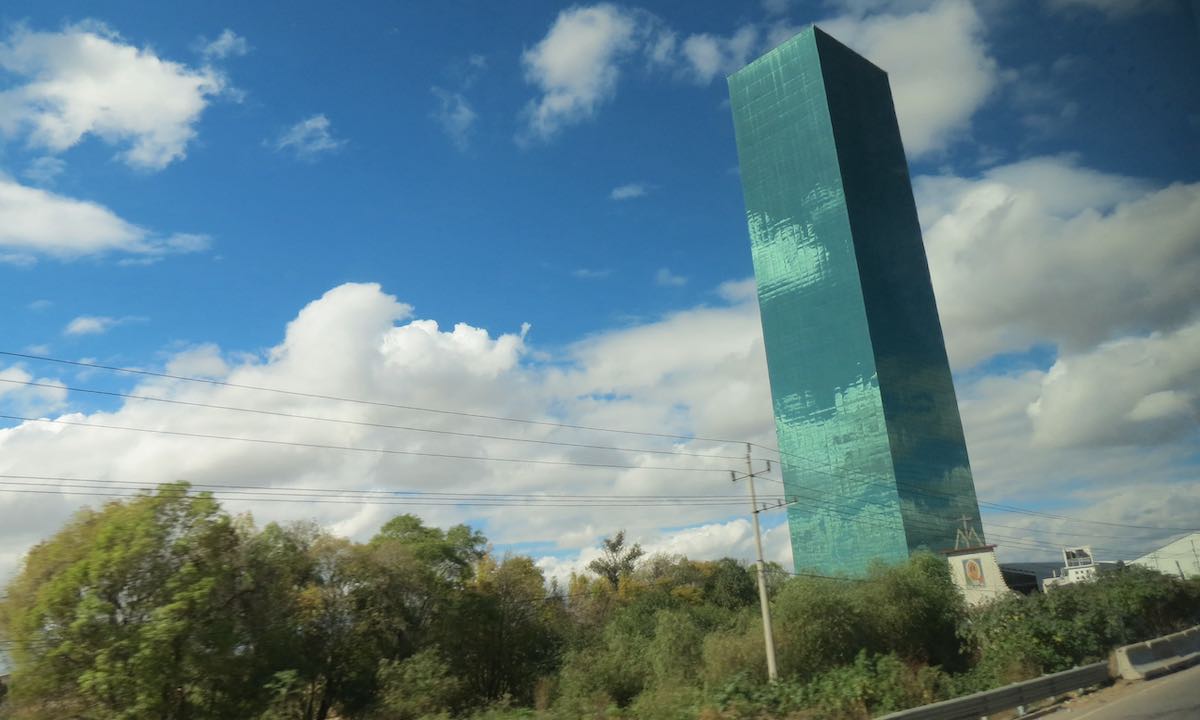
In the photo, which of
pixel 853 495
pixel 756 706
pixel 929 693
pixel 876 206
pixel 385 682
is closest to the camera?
pixel 756 706

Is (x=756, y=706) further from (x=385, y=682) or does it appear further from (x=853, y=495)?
(x=853, y=495)

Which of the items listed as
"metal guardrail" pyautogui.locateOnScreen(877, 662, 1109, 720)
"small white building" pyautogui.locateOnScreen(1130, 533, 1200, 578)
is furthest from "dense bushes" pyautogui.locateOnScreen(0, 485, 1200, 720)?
"small white building" pyautogui.locateOnScreen(1130, 533, 1200, 578)

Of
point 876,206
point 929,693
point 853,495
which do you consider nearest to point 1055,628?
point 929,693

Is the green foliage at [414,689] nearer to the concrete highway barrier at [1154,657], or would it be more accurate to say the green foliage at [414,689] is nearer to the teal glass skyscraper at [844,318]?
the concrete highway barrier at [1154,657]

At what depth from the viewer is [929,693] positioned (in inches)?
1030

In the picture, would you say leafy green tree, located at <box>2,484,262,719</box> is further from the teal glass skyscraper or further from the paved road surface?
the teal glass skyscraper

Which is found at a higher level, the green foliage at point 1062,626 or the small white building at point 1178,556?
the small white building at point 1178,556

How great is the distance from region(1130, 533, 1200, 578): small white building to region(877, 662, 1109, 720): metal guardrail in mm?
116646

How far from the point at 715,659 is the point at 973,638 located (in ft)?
42.7

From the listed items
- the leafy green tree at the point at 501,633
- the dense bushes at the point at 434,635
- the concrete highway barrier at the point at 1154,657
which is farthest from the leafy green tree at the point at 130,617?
the concrete highway barrier at the point at 1154,657

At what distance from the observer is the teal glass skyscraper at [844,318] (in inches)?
4134

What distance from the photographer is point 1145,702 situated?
21.9 m

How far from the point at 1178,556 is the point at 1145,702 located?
131705 mm

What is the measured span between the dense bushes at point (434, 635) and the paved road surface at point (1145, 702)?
4.37m
